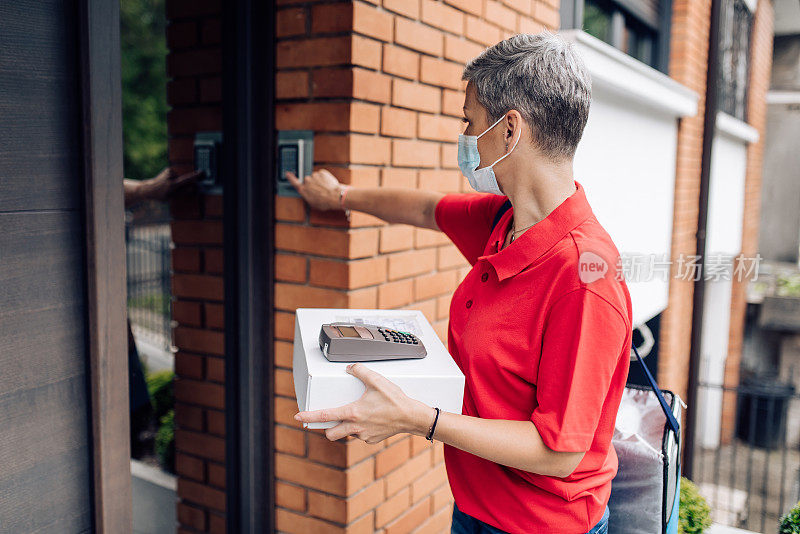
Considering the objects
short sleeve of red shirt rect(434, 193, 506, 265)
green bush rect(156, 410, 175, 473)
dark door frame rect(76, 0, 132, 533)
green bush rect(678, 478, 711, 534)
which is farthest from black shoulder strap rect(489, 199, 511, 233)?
green bush rect(156, 410, 175, 473)

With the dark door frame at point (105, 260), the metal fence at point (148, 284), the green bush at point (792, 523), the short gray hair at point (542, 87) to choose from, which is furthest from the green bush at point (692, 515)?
the metal fence at point (148, 284)

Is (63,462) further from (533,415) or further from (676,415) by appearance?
(676,415)

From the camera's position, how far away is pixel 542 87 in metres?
1.28

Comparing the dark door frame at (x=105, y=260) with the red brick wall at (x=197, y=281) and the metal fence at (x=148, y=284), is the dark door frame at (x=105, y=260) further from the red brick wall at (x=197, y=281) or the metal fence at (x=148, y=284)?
the metal fence at (x=148, y=284)

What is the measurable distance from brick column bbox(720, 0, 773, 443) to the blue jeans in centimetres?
988

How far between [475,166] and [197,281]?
1.27 metres

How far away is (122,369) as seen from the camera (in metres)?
1.60

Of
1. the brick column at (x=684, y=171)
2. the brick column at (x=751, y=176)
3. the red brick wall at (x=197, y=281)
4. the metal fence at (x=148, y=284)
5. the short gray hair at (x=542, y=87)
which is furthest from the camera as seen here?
the brick column at (x=751, y=176)

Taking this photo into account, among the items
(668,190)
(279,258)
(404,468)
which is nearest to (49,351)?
(279,258)

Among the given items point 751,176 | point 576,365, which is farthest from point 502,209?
point 751,176

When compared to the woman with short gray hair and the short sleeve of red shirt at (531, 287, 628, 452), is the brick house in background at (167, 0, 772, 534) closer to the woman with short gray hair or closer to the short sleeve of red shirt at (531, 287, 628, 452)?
the woman with short gray hair

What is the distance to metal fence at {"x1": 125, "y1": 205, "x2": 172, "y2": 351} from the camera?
26.7 feet

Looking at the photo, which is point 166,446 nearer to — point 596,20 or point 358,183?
point 358,183

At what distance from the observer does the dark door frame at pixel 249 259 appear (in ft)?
6.91
